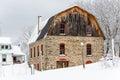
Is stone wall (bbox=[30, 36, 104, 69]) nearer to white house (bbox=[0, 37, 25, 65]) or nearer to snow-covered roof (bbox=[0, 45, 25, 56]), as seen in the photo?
white house (bbox=[0, 37, 25, 65])

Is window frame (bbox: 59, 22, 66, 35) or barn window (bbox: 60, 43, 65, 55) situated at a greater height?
window frame (bbox: 59, 22, 66, 35)

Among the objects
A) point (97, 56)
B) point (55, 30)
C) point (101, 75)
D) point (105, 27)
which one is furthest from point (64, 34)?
point (101, 75)

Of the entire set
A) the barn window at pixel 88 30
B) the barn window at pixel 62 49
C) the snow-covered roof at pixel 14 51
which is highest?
the barn window at pixel 88 30

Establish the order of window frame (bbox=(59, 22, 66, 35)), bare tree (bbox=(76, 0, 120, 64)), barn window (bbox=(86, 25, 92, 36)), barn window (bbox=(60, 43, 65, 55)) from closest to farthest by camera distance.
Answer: barn window (bbox=(60, 43, 65, 55)), window frame (bbox=(59, 22, 66, 35)), barn window (bbox=(86, 25, 92, 36)), bare tree (bbox=(76, 0, 120, 64))

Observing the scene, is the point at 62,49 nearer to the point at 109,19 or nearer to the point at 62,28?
the point at 62,28

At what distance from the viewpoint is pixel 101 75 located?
A: 873 inches

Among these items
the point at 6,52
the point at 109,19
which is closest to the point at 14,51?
the point at 6,52

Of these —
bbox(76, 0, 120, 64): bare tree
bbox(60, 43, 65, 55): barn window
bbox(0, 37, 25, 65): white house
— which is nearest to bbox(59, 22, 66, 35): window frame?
bbox(60, 43, 65, 55): barn window

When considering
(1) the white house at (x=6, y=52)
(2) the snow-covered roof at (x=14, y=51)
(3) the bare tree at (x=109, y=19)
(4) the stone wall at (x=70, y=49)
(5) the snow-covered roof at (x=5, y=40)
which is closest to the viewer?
(4) the stone wall at (x=70, y=49)

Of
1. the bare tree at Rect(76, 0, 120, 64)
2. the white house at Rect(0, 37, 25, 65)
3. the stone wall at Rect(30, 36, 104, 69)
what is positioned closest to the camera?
the stone wall at Rect(30, 36, 104, 69)

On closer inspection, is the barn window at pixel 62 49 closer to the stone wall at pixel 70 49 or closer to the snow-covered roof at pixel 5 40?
the stone wall at pixel 70 49

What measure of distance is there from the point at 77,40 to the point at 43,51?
15.5 feet

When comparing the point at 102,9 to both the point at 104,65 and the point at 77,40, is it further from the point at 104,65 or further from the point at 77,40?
the point at 104,65

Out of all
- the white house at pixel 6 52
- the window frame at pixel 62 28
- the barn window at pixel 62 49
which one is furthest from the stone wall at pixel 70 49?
the white house at pixel 6 52
